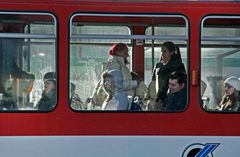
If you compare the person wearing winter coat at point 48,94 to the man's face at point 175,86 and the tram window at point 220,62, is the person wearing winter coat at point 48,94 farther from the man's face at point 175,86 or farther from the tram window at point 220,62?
the tram window at point 220,62

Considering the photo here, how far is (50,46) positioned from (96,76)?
583mm

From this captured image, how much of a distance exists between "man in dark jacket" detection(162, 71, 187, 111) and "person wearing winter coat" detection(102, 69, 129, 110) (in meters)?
0.45

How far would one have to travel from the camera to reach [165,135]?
5594 mm

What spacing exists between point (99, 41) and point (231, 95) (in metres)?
1.56

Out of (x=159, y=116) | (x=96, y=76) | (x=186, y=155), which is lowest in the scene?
(x=186, y=155)

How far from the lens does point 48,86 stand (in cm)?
558

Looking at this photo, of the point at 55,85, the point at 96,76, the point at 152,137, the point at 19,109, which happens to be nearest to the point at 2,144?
the point at 19,109

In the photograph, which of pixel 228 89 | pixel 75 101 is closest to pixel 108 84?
pixel 75 101

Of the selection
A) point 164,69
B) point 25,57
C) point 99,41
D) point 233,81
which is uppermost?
point 99,41

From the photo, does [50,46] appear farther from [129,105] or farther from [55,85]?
[129,105]

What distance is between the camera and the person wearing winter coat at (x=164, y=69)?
568cm

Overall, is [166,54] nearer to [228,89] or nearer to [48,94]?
[228,89]

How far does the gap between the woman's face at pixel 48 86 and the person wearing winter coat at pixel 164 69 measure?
104 centimetres

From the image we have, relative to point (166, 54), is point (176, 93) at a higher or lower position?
lower
